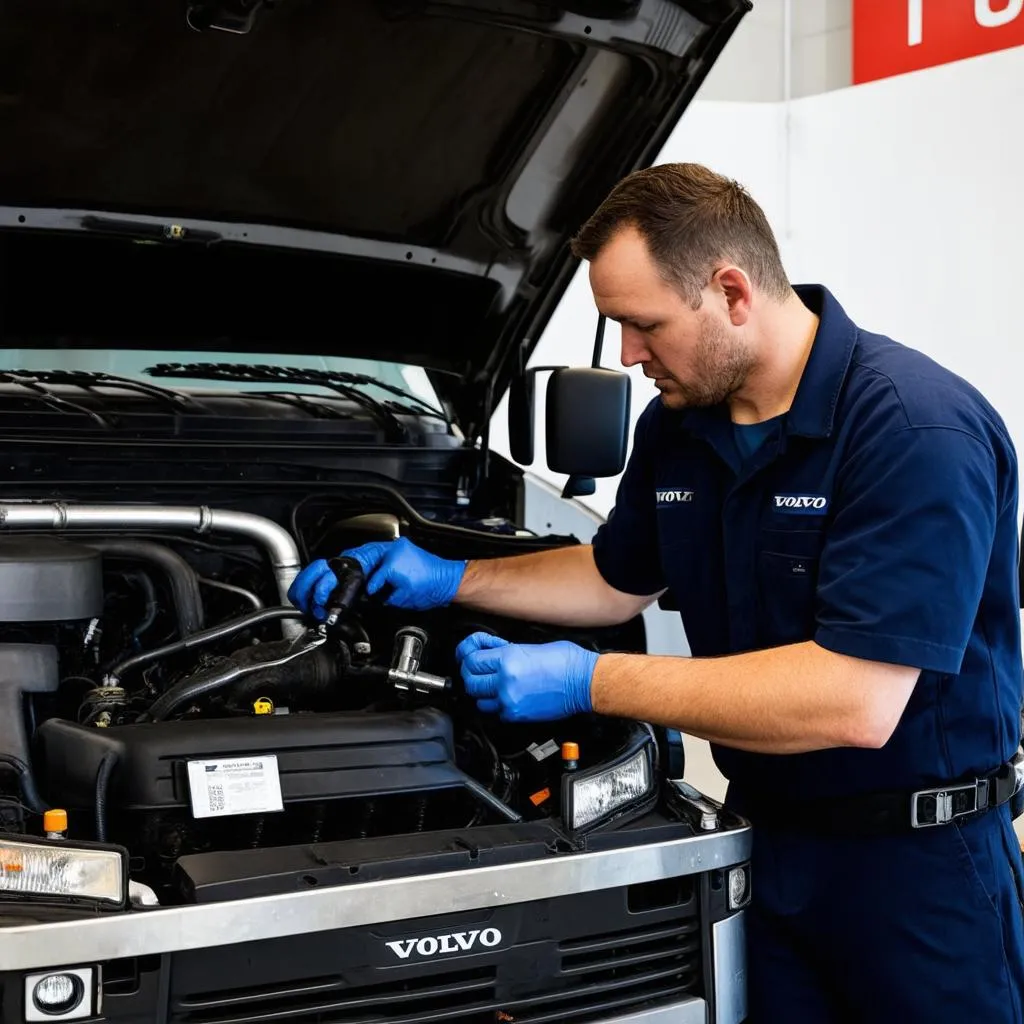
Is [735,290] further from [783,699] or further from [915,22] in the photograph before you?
[915,22]

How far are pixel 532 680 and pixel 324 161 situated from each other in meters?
1.15

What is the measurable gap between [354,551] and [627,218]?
0.79 m

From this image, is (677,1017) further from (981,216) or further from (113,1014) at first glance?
(981,216)

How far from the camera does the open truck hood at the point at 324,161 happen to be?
211 cm

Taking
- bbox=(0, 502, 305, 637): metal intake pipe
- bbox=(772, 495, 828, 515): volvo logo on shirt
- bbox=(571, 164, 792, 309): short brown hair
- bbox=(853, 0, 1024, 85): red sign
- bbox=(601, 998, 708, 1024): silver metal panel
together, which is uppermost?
bbox=(853, 0, 1024, 85): red sign

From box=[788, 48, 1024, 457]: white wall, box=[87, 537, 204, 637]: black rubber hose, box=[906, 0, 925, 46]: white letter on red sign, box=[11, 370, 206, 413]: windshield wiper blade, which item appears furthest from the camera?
box=[906, 0, 925, 46]: white letter on red sign

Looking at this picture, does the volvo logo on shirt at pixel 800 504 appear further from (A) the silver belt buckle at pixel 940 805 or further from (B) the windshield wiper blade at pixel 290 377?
(B) the windshield wiper blade at pixel 290 377

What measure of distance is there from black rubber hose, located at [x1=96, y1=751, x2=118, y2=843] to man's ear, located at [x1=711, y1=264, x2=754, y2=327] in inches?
40.4

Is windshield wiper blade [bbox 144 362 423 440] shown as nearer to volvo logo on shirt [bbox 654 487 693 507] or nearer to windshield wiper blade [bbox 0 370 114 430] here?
windshield wiper blade [bbox 0 370 114 430]

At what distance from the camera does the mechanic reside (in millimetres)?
1642

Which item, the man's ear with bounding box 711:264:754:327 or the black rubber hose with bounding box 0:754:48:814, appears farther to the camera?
the man's ear with bounding box 711:264:754:327

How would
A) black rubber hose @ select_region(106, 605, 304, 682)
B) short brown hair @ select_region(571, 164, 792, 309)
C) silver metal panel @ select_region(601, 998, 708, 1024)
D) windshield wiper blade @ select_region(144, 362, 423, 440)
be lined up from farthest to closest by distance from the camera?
windshield wiper blade @ select_region(144, 362, 423, 440) < black rubber hose @ select_region(106, 605, 304, 682) < short brown hair @ select_region(571, 164, 792, 309) < silver metal panel @ select_region(601, 998, 708, 1024)

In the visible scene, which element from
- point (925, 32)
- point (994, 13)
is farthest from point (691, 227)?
point (925, 32)

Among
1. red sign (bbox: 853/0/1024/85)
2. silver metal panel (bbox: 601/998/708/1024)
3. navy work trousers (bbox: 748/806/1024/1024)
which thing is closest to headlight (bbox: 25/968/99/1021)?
silver metal panel (bbox: 601/998/708/1024)
